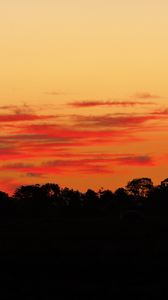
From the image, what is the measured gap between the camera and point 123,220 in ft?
320

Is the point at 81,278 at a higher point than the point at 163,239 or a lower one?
lower

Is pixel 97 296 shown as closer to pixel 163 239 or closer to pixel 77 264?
pixel 77 264

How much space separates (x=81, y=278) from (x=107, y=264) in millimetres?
5728

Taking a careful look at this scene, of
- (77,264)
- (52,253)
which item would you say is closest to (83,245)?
(52,253)

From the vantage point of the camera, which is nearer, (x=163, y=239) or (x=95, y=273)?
(x=95, y=273)

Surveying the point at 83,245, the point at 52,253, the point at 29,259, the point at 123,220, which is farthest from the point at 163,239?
the point at 123,220

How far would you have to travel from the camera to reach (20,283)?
33.0 m

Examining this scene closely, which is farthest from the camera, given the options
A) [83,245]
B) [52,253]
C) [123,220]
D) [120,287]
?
[123,220]

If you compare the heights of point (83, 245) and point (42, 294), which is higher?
point (83, 245)

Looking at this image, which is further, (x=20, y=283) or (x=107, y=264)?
(x=107, y=264)

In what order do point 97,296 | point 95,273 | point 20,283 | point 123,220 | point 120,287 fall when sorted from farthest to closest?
point 123,220, point 95,273, point 20,283, point 120,287, point 97,296

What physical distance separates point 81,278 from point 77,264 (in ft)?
20.2

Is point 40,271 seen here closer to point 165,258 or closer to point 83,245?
point 165,258

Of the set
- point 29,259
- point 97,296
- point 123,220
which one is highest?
point 123,220
